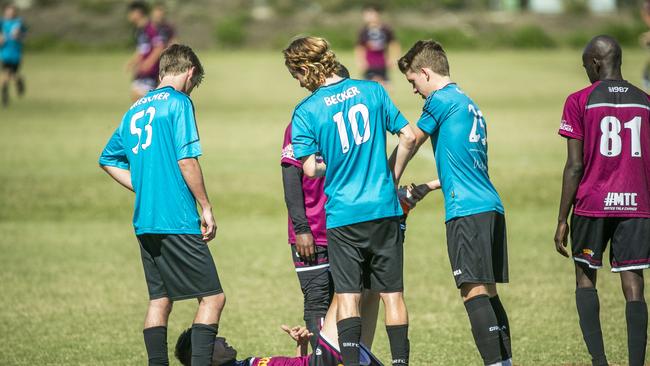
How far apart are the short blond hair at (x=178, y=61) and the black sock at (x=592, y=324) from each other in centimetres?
306

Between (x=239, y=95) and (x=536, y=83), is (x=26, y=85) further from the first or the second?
(x=536, y=83)

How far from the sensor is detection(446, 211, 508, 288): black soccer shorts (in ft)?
20.6

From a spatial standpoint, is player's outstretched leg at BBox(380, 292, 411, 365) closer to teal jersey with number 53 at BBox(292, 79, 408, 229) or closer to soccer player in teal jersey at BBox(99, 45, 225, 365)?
teal jersey with number 53 at BBox(292, 79, 408, 229)

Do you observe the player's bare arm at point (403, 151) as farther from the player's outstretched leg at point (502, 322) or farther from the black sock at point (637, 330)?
the black sock at point (637, 330)

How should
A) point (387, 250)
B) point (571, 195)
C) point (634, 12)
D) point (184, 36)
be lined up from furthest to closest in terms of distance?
point (634, 12) < point (184, 36) < point (571, 195) < point (387, 250)

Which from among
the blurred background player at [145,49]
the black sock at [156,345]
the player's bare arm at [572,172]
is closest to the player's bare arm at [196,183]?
the black sock at [156,345]

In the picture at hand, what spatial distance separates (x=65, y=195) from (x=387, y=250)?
436 inches

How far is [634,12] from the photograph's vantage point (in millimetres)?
60250

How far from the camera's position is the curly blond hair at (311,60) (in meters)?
6.09

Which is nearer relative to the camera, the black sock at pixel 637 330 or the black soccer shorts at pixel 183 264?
the black soccer shorts at pixel 183 264

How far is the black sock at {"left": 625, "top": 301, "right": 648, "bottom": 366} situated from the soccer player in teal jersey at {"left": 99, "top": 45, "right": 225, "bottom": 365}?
2.74 m

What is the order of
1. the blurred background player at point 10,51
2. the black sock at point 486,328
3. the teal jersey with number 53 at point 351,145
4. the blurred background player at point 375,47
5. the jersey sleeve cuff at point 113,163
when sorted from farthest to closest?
1. the blurred background player at point 10,51
2. the blurred background player at point 375,47
3. the jersey sleeve cuff at point 113,163
4. the black sock at point 486,328
5. the teal jersey with number 53 at point 351,145

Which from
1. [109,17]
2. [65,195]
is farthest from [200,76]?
[109,17]

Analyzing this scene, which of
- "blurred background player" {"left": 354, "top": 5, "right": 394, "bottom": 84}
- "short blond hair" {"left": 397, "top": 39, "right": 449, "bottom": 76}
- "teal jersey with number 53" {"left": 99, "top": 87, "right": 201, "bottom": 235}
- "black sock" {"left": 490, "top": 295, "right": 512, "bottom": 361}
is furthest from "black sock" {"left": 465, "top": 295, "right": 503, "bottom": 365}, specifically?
"blurred background player" {"left": 354, "top": 5, "right": 394, "bottom": 84}
